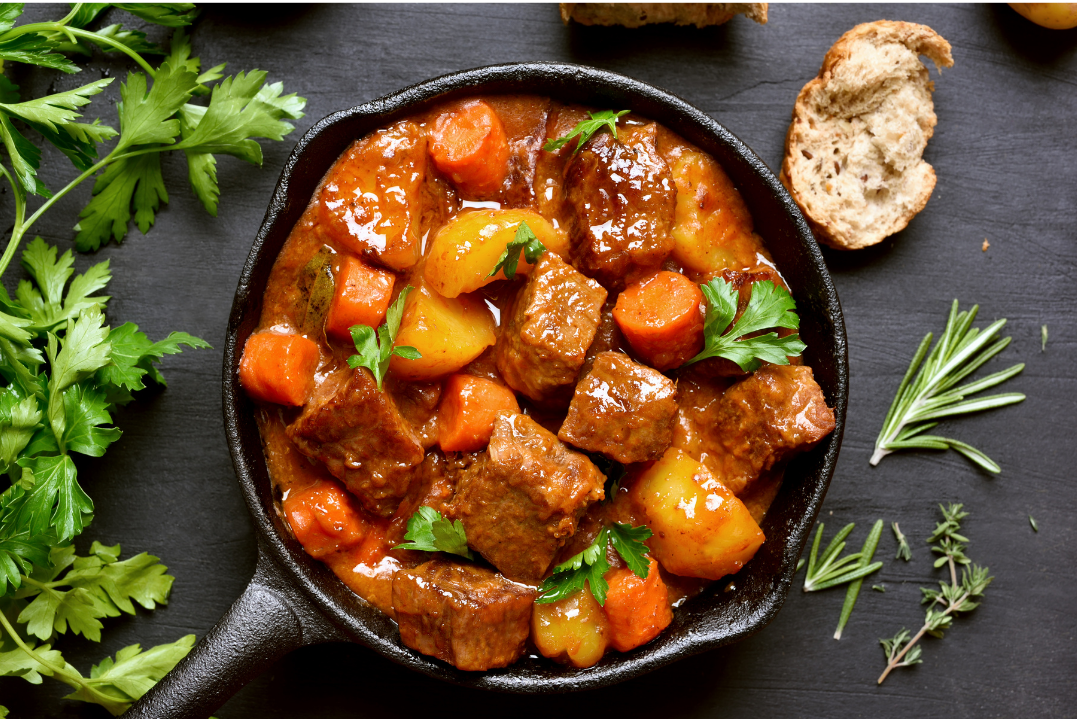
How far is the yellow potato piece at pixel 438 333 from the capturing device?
2617 millimetres

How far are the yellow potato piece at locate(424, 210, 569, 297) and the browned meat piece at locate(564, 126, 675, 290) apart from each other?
0.57 feet

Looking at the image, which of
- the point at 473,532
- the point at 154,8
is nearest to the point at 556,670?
the point at 473,532

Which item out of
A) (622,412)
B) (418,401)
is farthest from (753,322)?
(418,401)

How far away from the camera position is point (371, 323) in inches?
105

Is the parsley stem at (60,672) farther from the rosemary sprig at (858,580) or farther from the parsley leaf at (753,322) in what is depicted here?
the rosemary sprig at (858,580)

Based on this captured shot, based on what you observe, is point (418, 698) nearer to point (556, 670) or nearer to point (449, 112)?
point (556, 670)

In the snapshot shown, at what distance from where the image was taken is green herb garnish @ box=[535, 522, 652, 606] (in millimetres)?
2549

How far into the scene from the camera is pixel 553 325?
253 centimetres

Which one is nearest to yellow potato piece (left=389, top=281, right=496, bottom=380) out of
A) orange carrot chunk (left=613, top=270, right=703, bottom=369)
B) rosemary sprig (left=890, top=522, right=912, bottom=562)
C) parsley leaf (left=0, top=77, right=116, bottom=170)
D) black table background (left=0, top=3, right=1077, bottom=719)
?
orange carrot chunk (left=613, top=270, right=703, bottom=369)

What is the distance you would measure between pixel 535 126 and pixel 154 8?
5.39ft

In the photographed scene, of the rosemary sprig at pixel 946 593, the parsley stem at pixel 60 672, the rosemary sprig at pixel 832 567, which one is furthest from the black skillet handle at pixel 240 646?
the rosemary sprig at pixel 946 593

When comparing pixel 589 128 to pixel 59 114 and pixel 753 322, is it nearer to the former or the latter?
pixel 753 322

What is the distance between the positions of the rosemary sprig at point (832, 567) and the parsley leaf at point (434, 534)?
1.52 meters

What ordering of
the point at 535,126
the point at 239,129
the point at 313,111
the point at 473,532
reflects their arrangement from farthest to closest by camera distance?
the point at 313,111 → the point at 239,129 → the point at 535,126 → the point at 473,532
